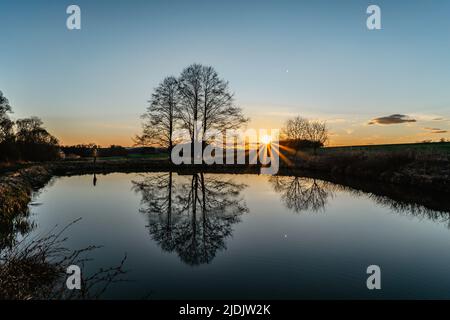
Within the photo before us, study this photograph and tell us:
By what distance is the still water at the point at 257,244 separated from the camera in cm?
543

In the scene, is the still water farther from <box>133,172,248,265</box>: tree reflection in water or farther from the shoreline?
the shoreline

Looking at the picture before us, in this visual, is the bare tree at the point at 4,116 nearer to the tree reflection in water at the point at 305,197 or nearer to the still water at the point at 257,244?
the still water at the point at 257,244

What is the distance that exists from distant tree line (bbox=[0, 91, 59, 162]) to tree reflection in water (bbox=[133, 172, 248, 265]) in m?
22.0

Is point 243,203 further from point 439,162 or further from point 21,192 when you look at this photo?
point 439,162

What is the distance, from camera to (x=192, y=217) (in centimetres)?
1083

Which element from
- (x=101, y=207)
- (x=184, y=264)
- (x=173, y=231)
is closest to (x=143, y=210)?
(x=101, y=207)

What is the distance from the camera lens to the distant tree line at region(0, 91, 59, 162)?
3101cm

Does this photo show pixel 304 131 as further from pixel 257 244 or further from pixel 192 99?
pixel 257 244

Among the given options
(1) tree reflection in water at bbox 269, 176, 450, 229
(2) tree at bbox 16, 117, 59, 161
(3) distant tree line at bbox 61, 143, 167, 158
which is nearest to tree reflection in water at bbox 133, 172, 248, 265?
(1) tree reflection in water at bbox 269, 176, 450, 229

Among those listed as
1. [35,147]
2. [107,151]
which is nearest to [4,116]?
Answer: [35,147]

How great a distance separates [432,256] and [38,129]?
2173 inches

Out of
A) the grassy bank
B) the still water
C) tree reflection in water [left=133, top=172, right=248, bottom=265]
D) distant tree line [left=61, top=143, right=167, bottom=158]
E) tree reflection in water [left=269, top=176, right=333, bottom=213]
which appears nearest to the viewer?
the still water

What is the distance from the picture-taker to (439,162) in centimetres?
1952

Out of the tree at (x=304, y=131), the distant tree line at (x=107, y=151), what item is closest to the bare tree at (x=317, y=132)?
the tree at (x=304, y=131)
